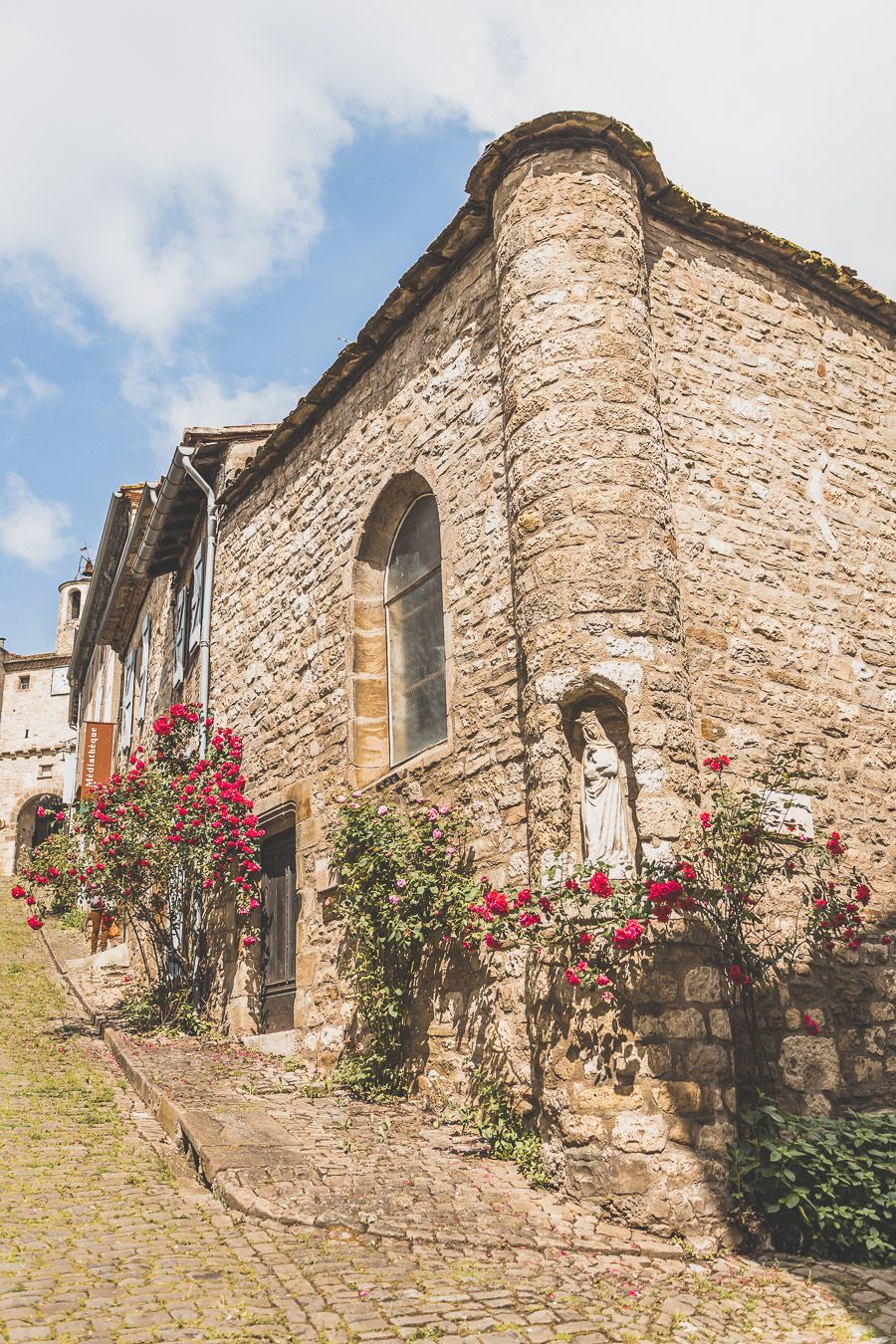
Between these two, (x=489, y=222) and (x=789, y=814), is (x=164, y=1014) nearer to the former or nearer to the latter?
(x=789, y=814)

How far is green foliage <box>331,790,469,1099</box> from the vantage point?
20.5 ft

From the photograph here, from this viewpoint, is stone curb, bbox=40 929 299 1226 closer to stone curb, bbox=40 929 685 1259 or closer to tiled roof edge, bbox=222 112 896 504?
stone curb, bbox=40 929 685 1259

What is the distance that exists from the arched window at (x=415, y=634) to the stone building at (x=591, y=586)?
0.08ft

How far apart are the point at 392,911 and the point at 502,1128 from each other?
1.48m

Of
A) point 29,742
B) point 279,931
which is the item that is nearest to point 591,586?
point 279,931

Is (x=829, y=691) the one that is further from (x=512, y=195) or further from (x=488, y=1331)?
(x=488, y=1331)

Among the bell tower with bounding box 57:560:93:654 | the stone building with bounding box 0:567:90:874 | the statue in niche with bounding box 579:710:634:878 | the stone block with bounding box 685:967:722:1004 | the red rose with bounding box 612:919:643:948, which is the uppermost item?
the bell tower with bounding box 57:560:93:654

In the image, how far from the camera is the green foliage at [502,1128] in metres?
5.01

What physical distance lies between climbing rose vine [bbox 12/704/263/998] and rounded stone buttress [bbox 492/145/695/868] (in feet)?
12.4

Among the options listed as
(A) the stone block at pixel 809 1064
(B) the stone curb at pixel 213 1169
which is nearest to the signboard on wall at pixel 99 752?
(B) the stone curb at pixel 213 1169

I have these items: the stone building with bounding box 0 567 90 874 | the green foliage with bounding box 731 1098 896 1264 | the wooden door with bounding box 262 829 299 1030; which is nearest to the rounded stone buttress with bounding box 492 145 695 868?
the green foliage with bounding box 731 1098 896 1264

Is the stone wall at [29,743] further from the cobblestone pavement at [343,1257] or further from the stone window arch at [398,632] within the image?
the cobblestone pavement at [343,1257]

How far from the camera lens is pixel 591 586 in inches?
215

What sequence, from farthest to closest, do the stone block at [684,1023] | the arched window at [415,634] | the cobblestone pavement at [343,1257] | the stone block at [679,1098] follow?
the arched window at [415,634] < the stone block at [684,1023] < the stone block at [679,1098] < the cobblestone pavement at [343,1257]
